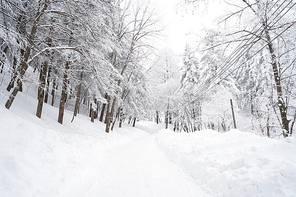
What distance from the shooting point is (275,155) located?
9.46 feet

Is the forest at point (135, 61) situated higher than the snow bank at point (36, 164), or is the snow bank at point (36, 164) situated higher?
the forest at point (135, 61)

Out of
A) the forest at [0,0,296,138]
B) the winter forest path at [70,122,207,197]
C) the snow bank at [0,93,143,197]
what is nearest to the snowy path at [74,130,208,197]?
the winter forest path at [70,122,207,197]

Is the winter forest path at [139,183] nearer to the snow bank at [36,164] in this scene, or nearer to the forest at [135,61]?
the snow bank at [36,164]

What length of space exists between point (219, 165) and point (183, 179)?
1013mm

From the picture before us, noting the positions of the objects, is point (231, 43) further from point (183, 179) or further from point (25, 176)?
point (25, 176)

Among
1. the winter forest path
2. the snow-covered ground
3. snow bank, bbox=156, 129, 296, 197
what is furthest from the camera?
the winter forest path

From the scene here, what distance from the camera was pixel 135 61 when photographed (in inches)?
497

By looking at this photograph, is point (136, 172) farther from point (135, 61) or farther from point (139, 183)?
point (135, 61)

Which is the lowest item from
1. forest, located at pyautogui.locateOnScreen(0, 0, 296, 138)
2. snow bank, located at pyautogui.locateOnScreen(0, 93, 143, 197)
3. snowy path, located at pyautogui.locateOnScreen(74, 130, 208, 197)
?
snowy path, located at pyautogui.locateOnScreen(74, 130, 208, 197)

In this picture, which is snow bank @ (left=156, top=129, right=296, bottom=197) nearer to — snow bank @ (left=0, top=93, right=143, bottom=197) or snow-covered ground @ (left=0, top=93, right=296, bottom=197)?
snow-covered ground @ (left=0, top=93, right=296, bottom=197)

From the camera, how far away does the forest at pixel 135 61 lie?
11.9ft

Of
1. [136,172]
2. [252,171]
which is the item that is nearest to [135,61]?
[136,172]

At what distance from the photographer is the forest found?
11.9ft

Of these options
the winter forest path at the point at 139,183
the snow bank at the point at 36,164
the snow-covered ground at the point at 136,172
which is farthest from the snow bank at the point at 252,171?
the snow bank at the point at 36,164
